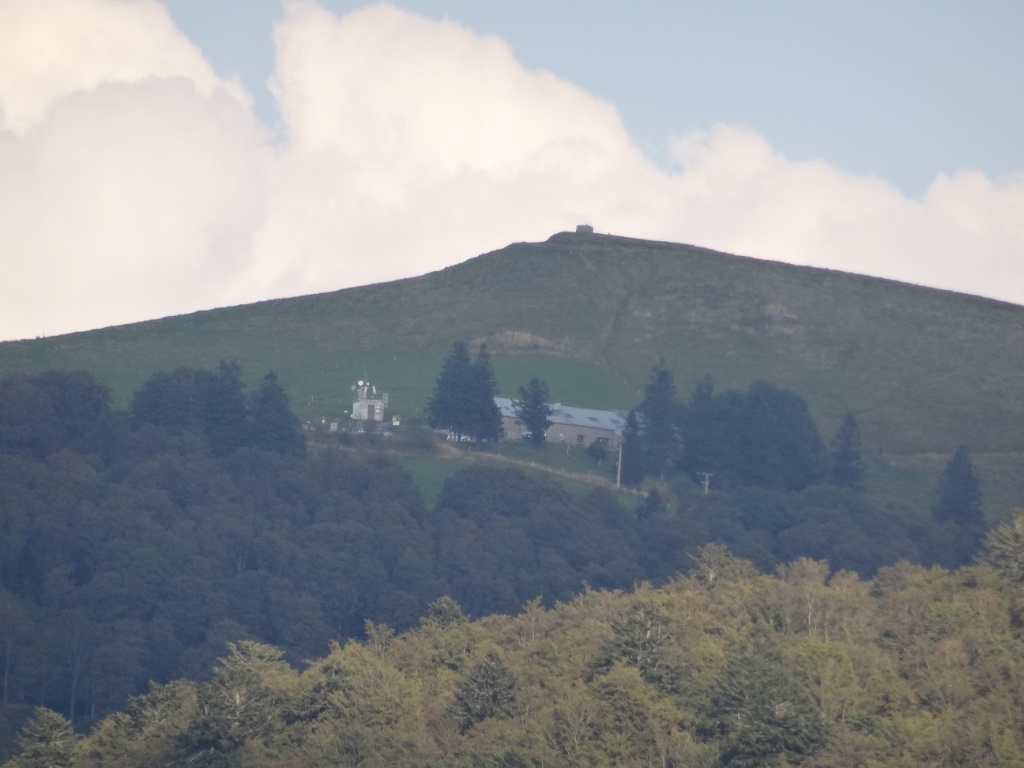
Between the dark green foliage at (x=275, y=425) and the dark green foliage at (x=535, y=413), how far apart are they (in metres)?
14.8

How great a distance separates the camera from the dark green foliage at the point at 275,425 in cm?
9669

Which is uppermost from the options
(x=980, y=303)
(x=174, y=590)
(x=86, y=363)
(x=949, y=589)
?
(x=980, y=303)

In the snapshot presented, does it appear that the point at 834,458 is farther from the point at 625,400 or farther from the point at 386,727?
the point at 386,727

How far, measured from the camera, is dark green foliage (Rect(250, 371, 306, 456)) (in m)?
96.7

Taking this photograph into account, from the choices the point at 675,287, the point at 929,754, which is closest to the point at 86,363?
the point at 675,287

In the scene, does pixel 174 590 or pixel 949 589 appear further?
pixel 174 590

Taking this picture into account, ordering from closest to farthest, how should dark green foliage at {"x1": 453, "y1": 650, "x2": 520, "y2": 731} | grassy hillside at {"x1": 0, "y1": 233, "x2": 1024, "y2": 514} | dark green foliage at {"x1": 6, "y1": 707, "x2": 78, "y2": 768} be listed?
dark green foliage at {"x1": 453, "y1": 650, "x2": 520, "y2": 731}
dark green foliage at {"x1": 6, "y1": 707, "x2": 78, "y2": 768}
grassy hillside at {"x1": 0, "y1": 233, "x2": 1024, "y2": 514}

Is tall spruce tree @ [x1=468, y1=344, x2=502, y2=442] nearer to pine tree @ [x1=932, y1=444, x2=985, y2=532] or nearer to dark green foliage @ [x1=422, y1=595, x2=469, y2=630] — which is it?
pine tree @ [x1=932, y1=444, x2=985, y2=532]

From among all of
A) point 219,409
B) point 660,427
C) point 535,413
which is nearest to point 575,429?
point 535,413

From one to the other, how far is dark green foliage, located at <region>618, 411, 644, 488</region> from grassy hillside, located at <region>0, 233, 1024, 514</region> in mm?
8172

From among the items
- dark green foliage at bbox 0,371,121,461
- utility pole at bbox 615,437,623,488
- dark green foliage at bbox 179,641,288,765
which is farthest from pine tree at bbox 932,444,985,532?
dark green foliage at bbox 179,641,288,765

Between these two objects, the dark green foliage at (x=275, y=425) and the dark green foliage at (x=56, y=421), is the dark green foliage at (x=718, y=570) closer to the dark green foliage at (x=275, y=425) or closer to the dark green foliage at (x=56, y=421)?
the dark green foliage at (x=275, y=425)

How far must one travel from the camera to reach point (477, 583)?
266 ft

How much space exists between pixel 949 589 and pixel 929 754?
544 inches
